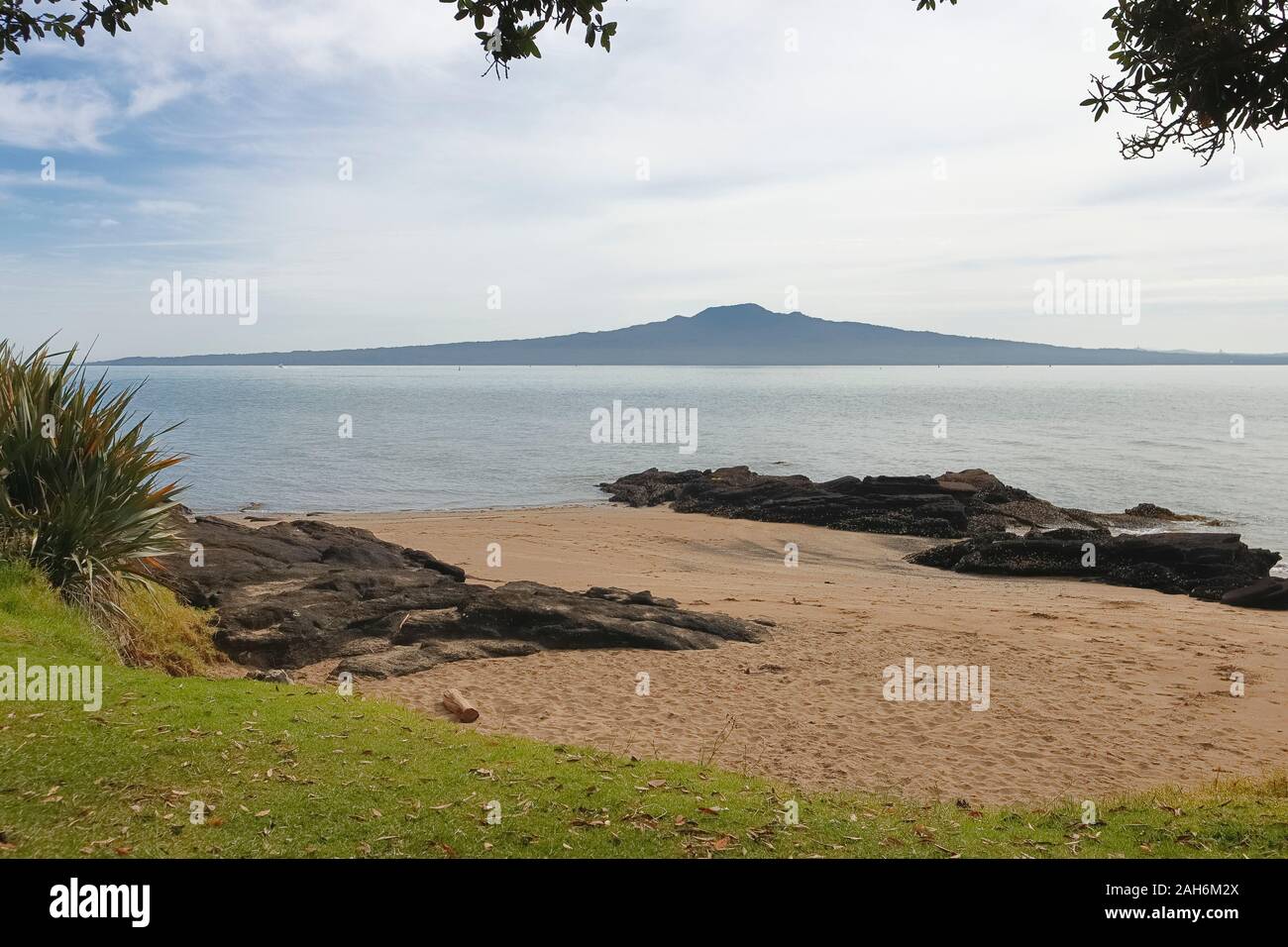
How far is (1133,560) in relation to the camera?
2595cm

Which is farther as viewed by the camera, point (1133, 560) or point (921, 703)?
point (1133, 560)

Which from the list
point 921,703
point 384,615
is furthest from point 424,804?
point 384,615

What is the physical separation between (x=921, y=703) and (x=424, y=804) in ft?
24.8

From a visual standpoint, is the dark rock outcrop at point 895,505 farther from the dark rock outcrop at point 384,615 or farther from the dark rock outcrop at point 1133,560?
the dark rock outcrop at point 384,615

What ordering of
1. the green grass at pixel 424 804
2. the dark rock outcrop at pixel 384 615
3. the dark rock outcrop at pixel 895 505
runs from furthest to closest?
1. the dark rock outcrop at pixel 895 505
2. the dark rock outcrop at pixel 384 615
3. the green grass at pixel 424 804

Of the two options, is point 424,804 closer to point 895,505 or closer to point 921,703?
point 921,703

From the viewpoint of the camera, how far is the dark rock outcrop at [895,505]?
111 ft

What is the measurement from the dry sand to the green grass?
1663 mm

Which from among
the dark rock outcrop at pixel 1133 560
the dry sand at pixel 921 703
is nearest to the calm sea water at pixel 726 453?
the dark rock outcrop at pixel 1133 560

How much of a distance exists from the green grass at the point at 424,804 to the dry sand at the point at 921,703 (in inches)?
65.5

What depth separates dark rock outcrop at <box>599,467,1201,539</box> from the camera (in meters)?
34.0
